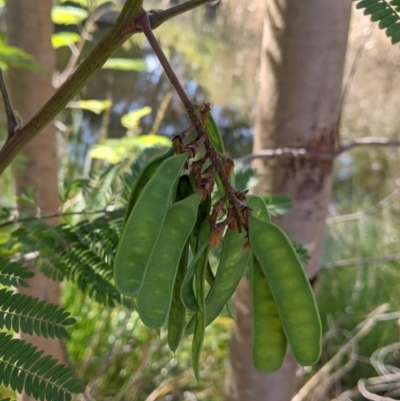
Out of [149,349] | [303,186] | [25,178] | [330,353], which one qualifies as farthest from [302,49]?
[330,353]

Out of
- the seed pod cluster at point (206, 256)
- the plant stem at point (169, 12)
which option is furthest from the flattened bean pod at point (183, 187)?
the plant stem at point (169, 12)

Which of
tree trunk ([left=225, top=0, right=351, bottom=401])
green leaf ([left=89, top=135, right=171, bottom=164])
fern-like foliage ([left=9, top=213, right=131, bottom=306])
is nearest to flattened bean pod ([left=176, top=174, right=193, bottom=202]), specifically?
fern-like foliage ([left=9, top=213, right=131, bottom=306])

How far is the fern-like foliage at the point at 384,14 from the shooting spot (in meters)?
0.32

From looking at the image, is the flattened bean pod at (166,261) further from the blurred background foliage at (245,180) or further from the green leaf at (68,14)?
the green leaf at (68,14)

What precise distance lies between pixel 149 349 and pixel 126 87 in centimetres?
282

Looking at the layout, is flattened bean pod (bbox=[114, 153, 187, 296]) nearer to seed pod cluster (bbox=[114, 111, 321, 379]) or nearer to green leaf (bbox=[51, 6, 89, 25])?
seed pod cluster (bbox=[114, 111, 321, 379])

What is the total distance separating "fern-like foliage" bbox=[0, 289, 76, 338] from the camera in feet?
1.29

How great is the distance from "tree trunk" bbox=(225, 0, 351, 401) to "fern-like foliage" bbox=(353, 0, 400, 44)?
13.7 inches

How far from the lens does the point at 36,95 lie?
0.80 metres

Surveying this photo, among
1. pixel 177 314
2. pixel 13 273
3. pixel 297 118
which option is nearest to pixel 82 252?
pixel 13 273

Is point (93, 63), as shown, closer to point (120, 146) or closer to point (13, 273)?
point (13, 273)

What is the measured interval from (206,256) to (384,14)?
217mm

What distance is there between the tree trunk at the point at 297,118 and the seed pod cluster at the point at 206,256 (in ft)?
1.34

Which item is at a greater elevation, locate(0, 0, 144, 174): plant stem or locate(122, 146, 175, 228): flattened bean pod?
locate(0, 0, 144, 174): plant stem
